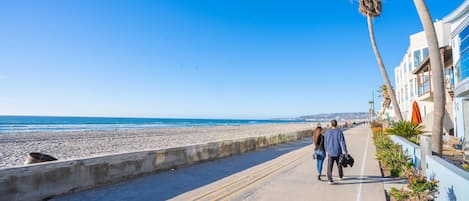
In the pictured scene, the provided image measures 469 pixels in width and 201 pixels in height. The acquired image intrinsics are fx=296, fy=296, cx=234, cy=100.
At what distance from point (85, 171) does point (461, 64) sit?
1385cm

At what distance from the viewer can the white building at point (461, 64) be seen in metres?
11.0

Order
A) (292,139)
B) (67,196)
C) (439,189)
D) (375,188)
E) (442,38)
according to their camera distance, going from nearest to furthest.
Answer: (439,189) → (67,196) → (375,188) → (292,139) → (442,38)

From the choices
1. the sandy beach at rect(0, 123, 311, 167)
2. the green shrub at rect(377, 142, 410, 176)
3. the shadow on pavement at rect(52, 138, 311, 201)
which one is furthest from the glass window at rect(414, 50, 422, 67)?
the shadow on pavement at rect(52, 138, 311, 201)

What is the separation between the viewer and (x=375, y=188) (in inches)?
258

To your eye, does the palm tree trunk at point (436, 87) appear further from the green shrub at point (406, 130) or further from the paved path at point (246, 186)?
the green shrub at point (406, 130)

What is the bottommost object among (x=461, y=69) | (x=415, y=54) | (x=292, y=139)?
(x=292, y=139)

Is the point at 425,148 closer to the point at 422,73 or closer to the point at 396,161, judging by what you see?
the point at 396,161

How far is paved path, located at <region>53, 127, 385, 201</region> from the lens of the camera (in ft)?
19.5

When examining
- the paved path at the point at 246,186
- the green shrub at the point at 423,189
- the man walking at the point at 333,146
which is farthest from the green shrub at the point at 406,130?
the green shrub at the point at 423,189

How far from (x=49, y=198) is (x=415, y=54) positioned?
99.4 feet

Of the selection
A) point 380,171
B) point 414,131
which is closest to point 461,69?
point 414,131

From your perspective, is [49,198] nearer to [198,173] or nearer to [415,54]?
[198,173]

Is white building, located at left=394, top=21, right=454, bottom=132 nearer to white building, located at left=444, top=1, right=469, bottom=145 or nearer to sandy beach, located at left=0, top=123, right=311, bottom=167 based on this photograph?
white building, located at left=444, top=1, right=469, bottom=145

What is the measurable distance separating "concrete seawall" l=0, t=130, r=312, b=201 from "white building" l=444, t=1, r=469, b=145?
10173mm
